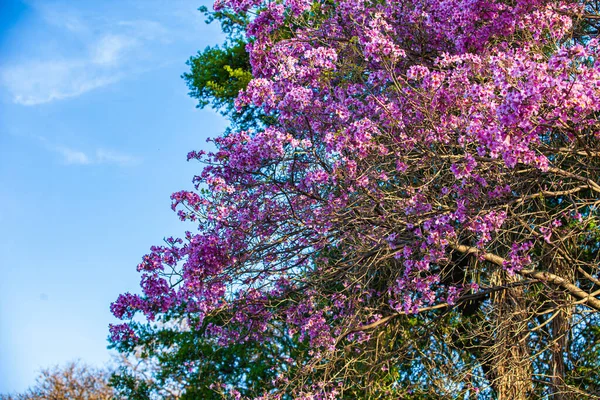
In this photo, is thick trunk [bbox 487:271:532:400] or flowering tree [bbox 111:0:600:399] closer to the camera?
flowering tree [bbox 111:0:600:399]

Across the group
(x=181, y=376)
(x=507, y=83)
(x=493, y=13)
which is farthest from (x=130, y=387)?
(x=507, y=83)

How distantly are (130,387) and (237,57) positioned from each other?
7.84 meters

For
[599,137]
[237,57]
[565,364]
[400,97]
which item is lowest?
[565,364]

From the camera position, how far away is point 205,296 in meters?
7.57

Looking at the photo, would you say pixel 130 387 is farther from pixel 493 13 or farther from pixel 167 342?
pixel 493 13

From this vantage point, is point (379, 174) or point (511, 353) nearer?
point (379, 174)

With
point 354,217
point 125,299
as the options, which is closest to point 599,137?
point 354,217

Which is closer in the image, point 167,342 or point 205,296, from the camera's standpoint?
point 205,296

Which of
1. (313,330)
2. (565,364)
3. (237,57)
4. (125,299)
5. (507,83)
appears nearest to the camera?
(507,83)

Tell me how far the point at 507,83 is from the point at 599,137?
211 cm

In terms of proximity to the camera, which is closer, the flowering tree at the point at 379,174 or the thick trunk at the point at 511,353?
the flowering tree at the point at 379,174

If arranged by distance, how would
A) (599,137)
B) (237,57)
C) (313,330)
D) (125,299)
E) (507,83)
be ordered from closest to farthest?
(507,83) < (599,137) < (125,299) < (313,330) < (237,57)

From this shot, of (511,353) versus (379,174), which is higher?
(379,174)

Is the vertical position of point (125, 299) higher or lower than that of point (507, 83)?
higher
